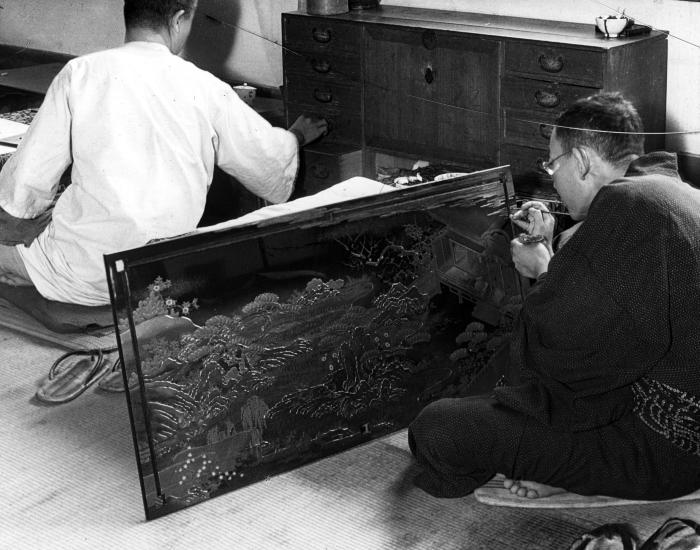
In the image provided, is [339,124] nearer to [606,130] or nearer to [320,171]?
[320,171]

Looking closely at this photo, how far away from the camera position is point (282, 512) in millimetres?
2561

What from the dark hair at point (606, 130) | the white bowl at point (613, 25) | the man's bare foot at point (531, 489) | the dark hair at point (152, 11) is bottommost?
the man's bare foot at point (531, 489)

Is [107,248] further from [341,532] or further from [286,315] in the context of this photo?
[341,532]

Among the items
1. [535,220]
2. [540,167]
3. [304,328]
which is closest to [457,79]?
[540,167]

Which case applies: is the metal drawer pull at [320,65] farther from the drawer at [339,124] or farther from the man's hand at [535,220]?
the man's hand at [535,220]

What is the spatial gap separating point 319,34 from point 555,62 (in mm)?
1041

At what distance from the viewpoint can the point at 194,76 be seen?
3.17 m

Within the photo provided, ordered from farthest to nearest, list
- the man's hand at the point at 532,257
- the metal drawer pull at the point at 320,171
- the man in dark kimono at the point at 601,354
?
the metal drawer pull at the point at 320,171, the man's hand at the point at 532,257, the man in dark kimono at the point at 601,354

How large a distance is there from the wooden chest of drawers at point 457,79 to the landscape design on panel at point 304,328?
708mm

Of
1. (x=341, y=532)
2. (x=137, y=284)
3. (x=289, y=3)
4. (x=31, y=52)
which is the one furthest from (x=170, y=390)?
(x=31, y=52)

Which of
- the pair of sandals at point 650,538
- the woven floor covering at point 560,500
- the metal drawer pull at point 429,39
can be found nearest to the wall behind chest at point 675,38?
the metal drawer pull at point 429,39

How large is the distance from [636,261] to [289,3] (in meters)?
2.76

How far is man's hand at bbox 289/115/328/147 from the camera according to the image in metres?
3.65

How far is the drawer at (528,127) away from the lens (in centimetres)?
349
